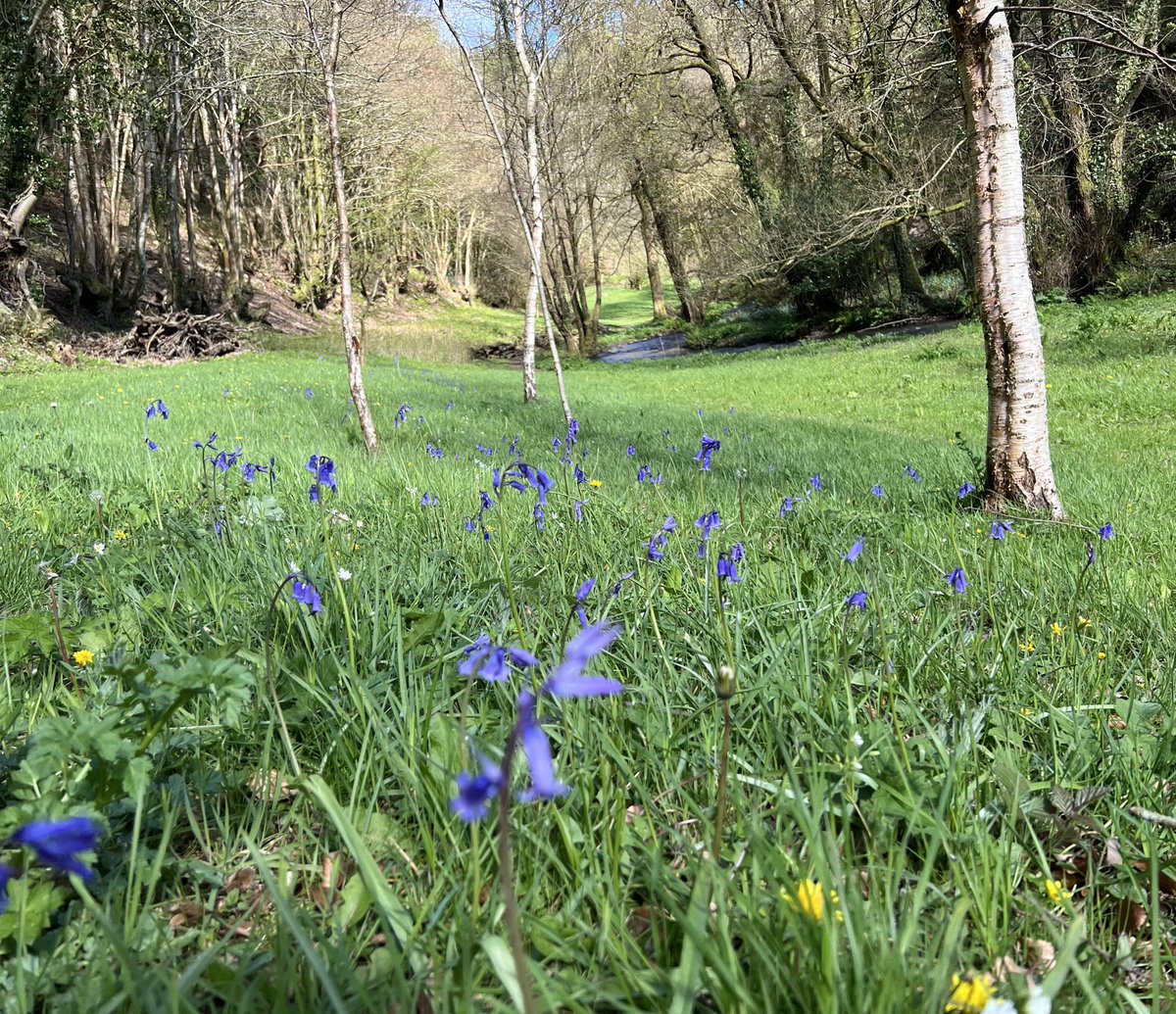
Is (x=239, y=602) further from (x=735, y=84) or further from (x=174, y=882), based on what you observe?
(x=735, y=84)

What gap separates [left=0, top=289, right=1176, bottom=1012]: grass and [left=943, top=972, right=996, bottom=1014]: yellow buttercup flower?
0.02 m

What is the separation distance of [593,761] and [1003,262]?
3.85 metres

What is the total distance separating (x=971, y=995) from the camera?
92 centimetres

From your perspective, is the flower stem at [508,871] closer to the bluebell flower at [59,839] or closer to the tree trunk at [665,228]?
the bluebell flower at [59,839]

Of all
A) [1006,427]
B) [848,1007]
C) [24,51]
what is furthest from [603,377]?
[848,1007]

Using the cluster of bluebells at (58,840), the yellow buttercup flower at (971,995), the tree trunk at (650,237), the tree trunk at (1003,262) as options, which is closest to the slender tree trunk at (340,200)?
the tree trunk at (1003,262)

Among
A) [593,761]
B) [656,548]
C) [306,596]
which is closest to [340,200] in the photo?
[656,548]

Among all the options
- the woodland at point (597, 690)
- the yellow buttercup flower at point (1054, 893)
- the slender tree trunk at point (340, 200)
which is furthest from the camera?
the slender tree trunk at point (340, 200)

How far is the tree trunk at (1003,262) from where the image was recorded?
4051mm

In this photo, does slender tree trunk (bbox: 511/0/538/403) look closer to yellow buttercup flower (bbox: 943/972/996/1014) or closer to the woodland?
the woodland

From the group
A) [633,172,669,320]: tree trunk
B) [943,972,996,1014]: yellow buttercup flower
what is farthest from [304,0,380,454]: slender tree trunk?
[633,172,669,320]: tree trunk

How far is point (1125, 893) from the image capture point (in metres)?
1.32

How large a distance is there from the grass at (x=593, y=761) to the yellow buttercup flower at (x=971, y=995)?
2 cm

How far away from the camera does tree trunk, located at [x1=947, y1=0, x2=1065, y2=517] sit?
405 centimetres
